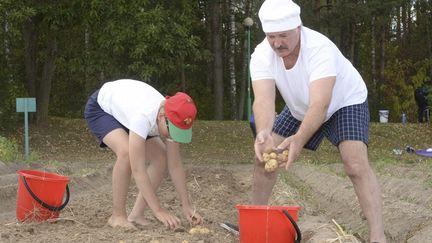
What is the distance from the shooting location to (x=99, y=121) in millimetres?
5391

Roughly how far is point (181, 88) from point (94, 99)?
21.4 metres

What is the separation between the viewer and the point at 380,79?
29.7 meters

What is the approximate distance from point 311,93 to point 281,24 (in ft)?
1.53

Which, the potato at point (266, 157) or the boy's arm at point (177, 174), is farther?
the boy's arm at point (177, 174)

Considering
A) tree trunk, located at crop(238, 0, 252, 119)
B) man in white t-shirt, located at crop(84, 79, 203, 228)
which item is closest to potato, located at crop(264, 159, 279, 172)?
man in white t-shirt, located at crop(84, 79, 203, 228)

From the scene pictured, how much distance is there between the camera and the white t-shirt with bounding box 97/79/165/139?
4848 mm

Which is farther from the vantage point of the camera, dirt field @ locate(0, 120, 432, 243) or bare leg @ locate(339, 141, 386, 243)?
dirt field @ locate(0, 120, 432, 243)

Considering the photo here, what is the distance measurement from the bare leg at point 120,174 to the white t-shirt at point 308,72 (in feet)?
4.04

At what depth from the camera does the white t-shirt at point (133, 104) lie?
Answer: 4.85 m

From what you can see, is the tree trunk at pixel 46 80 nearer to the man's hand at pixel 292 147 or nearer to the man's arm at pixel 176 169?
the man's arm at pixel 176 169

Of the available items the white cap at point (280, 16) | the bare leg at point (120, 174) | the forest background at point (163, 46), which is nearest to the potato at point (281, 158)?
the white cap at point (280, 16)

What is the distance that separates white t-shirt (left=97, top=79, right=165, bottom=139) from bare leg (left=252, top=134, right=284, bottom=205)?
83cm

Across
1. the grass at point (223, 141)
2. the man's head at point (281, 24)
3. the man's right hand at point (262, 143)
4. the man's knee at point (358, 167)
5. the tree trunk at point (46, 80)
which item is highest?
the man's head at point (281, 24)

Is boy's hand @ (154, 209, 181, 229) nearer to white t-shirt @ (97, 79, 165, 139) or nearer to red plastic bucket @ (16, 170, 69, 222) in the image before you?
white t-shirt @ (97, 79, 165, 139)
